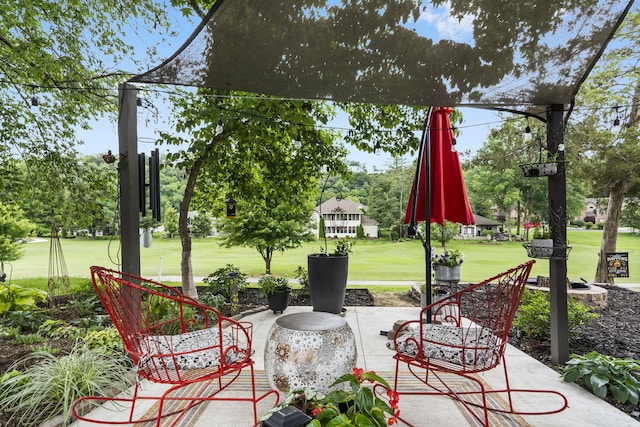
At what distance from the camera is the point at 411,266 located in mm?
16031

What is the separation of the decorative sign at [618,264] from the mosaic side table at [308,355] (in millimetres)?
6861

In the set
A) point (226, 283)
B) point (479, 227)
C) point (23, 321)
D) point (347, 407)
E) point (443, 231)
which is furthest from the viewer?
point (479, 227)

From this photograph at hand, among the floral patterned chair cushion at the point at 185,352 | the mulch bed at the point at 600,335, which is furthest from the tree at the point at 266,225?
the floral patterned chair cushion at the point at 185,352

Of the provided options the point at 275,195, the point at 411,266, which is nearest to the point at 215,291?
the point at 275,195

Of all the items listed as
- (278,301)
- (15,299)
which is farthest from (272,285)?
(15,299)

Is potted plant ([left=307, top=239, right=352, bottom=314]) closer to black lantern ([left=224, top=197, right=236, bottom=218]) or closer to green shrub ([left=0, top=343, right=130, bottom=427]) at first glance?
black lantern ([left=224, top=197, right=236, bottom=218])

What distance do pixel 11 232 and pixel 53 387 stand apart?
5.88 m

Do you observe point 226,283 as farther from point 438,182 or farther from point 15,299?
point 438,182

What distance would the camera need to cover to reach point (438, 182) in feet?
11.3

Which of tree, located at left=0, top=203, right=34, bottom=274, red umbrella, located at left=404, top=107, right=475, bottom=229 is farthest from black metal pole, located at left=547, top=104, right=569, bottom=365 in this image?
tree, located at left=0, top=203, right=34, bottom=274

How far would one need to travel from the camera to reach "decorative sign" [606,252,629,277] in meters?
6.50

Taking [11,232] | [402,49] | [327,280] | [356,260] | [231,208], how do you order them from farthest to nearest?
1. [356,260]
2. [11,232]
3. [231,208]
4. [327,280]
5. [402,49]

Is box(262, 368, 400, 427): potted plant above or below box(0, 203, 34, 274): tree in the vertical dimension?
below

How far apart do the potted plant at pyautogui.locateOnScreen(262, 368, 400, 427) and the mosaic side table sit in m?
0.36
